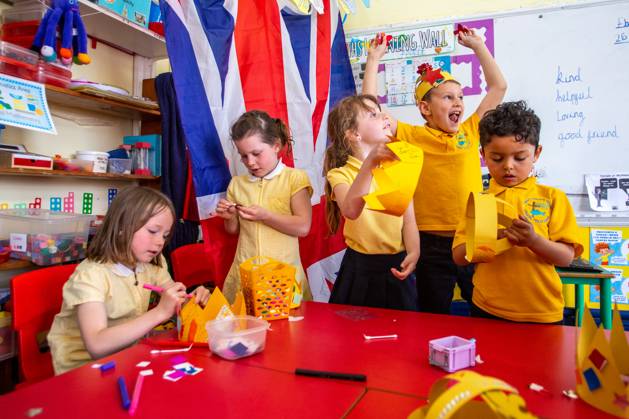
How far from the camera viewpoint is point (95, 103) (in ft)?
8.14

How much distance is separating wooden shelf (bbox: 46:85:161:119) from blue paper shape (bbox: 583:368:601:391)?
2314 millimetres

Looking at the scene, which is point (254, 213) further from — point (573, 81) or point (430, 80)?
point (573, 81)

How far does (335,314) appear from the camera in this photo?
→ 50.1 inches

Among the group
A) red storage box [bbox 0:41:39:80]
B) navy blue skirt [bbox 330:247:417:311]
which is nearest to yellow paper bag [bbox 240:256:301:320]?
navy blue skirt [bbox 330:247:417:311]

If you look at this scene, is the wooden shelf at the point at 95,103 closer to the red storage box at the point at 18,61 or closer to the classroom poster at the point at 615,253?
the red storage box at the point at 18,61

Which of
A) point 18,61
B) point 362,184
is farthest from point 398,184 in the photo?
point 18,61

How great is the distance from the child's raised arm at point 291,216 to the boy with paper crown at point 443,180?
48cm

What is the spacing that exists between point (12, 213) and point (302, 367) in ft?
6.00

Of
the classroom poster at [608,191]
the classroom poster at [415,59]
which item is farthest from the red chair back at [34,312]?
the classroom poster at [608,191]

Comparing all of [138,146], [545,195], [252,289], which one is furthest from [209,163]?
[545,195]

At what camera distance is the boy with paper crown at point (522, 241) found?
4.13ft

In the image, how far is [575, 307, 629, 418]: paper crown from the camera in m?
0.70

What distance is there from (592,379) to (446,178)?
46.3 inches

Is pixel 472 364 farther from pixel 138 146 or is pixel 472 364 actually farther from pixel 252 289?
pixel 138 146
